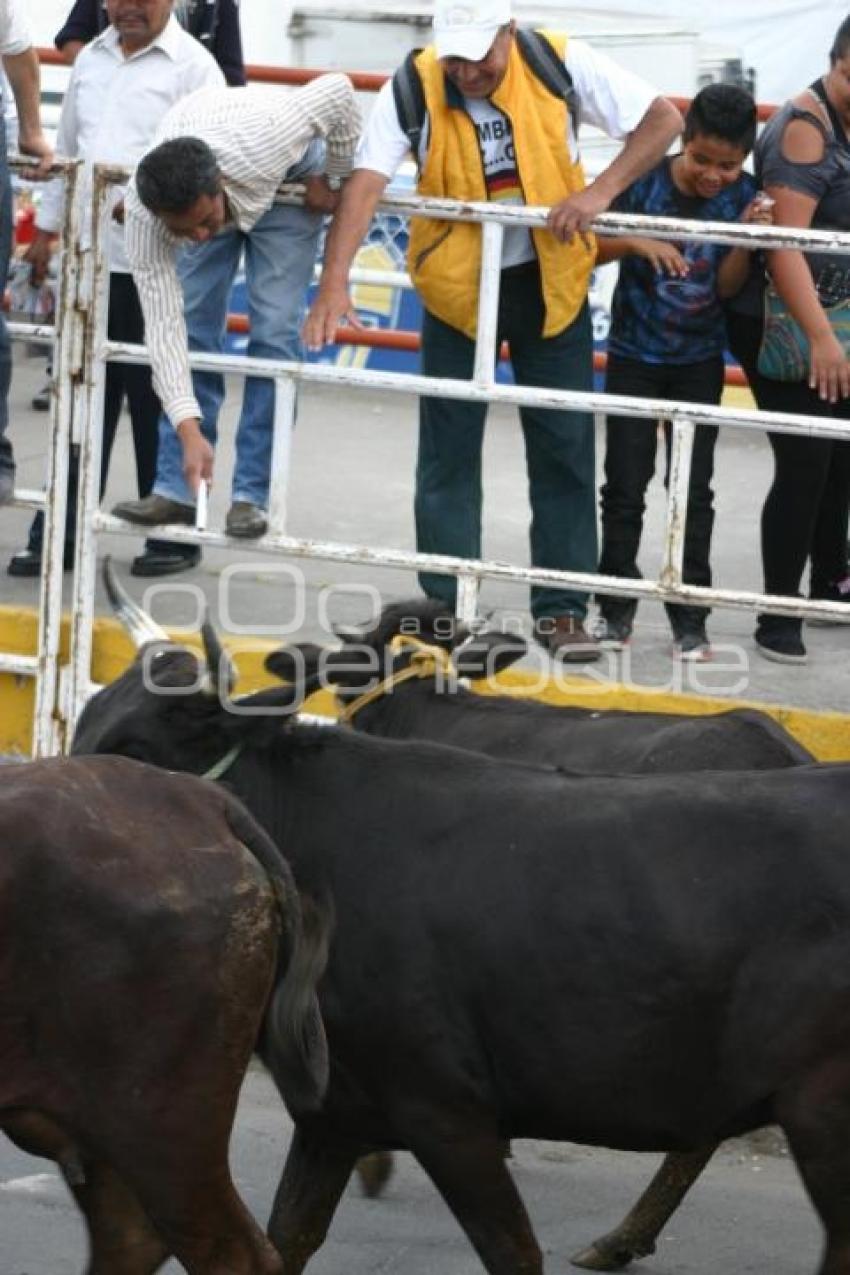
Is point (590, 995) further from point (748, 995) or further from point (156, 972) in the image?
point (156, 972)

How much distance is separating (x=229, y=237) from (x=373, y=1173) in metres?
2.92

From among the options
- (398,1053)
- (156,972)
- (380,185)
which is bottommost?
(398,1053)

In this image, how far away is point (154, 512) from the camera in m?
6.99

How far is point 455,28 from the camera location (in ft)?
21.1

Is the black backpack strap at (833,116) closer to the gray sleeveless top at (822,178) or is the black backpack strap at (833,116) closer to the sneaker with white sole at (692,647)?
the gray sleeveless top at (822,178)

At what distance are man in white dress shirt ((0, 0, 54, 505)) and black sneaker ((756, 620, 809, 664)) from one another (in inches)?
90.8

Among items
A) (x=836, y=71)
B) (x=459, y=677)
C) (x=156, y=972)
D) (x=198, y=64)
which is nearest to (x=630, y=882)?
(x=156, y=972)

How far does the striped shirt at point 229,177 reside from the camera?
6.61 metres

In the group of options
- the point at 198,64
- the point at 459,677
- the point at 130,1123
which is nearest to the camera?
the point at 130,1123

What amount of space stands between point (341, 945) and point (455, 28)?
285cm

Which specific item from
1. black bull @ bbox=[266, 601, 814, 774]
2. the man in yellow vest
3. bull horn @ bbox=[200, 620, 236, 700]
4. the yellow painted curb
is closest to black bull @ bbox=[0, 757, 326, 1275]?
bull horn @ bbox=[200, 620, 236, 700]

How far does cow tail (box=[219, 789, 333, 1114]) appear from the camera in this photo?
4.31 m

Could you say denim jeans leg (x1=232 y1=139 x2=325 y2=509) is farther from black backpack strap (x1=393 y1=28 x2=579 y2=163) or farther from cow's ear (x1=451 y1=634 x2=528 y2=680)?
cow's ear (x1=451 y1=634 x2=528 y2=680)

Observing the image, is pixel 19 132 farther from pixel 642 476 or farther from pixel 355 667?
pixel 355 667
